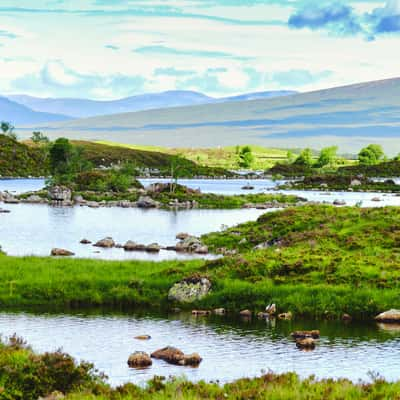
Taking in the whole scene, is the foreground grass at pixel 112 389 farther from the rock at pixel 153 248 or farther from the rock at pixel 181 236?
the rock at pixel 181 236

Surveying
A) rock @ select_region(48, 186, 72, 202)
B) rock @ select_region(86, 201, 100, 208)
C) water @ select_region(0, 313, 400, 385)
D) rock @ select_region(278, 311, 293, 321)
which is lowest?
water @ select_region(0, 313, 400, 385)

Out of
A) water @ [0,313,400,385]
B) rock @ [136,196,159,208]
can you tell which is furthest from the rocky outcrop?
rock @ [136,196,159,208]

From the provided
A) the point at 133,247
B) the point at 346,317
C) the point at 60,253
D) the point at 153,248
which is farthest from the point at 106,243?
the point at 346,317

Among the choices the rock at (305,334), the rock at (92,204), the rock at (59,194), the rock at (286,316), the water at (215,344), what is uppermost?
the rock at (59,194)

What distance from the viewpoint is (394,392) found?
2231 centimetres

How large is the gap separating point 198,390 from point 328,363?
9814 mm

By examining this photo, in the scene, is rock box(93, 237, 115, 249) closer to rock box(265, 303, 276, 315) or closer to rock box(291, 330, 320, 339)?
rock box(265, 303, 276, 315)

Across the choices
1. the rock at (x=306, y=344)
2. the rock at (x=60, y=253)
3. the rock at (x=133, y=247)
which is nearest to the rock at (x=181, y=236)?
the rock at (x=133, y=247)

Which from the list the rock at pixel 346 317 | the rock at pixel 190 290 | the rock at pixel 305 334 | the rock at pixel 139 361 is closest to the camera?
the rock at pixel 139 361

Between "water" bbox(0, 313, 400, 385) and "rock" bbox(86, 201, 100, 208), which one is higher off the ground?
"rock" bbox(86, 201, 100, 208)

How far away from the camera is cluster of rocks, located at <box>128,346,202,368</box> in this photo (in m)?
29.8

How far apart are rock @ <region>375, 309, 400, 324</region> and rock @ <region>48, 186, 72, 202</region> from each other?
114m

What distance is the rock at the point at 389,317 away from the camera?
39000mm

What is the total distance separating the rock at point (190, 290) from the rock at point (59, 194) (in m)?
107
